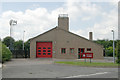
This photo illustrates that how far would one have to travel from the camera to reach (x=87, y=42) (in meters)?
30.3

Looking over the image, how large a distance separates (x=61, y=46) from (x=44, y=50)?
3085mm

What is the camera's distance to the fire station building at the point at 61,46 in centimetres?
3030

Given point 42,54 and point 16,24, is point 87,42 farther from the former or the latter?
point 16,24

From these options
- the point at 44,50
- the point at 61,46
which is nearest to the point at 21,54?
the point at 44,50

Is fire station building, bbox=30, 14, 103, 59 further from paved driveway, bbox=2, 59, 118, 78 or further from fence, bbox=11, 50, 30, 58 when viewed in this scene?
paved driveway, bbox=2, 59, 118, 78

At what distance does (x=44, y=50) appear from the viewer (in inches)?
1212

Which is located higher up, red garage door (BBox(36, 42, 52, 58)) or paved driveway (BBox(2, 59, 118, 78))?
red garage door (BBox(36, 42, 52, 58))

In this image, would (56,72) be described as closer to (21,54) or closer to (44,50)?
(44,50)

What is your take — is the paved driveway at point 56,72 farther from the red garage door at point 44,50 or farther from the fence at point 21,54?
the fence at point 21,54

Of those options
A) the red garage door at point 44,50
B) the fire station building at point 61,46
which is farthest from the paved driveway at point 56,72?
the red garage door at point 44,50

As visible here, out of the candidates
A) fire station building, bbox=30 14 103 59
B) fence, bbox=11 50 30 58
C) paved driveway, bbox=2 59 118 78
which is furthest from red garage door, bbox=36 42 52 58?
paved driveway, bbox=2 59 118 78

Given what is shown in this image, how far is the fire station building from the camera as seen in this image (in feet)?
99.4

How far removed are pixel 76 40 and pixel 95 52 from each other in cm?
388

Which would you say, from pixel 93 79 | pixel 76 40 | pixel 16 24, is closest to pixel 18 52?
pixel 76 40
